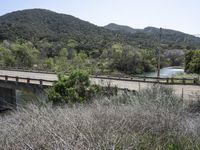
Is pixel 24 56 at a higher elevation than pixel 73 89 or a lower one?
higher

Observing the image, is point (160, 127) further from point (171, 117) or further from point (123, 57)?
point (123, 57)

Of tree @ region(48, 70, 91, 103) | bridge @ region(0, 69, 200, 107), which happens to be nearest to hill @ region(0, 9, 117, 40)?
bridge @ region(0, 69, 200, 107)

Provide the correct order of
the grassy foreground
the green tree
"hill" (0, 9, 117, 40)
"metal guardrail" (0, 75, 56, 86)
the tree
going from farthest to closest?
"hill" (0, 9, 117, 40), the green tree, "metal guardrail" (0, 75, 56, 86), the tree, the grassy foreground

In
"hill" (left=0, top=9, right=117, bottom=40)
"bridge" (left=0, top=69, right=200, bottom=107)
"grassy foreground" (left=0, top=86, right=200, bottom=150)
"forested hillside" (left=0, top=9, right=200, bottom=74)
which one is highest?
"hill" (left=0, top=9, right=117, bottom=40)

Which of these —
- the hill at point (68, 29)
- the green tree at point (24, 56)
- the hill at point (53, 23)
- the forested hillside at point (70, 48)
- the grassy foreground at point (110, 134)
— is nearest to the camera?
the grassy foreground at point (110, 134)

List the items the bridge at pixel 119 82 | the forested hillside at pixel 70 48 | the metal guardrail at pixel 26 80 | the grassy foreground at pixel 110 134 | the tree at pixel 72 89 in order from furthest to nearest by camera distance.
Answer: the forested hillside at pixel 70 48, the metal guardrail at pixel 26 80, the bridge at pixel 119 82, the tree at pixel 72 89, the grassy foreground at pixel 110 134

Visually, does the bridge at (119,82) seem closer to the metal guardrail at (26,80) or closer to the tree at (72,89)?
the metal guardrail at (26,80)

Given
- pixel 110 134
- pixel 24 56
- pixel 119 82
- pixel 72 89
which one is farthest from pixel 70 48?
pixel 110 134

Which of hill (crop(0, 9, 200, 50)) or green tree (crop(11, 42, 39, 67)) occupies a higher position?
hill (crop(0, 9, 200, 50))

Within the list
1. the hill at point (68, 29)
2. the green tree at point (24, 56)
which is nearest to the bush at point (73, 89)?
the green tree at point (24, 56)

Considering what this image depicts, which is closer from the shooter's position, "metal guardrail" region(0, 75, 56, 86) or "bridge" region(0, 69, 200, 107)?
"bridge" region(0, 69, 200, 107)

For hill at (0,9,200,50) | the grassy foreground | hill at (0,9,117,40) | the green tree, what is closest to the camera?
the grassy foreground

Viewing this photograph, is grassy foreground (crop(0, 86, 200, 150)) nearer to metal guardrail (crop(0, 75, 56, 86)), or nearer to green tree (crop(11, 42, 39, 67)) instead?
metal guardrail (crop(0, 75, 56, 86))

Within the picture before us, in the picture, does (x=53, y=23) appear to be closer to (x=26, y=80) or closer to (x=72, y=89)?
(x=26, y=80)
